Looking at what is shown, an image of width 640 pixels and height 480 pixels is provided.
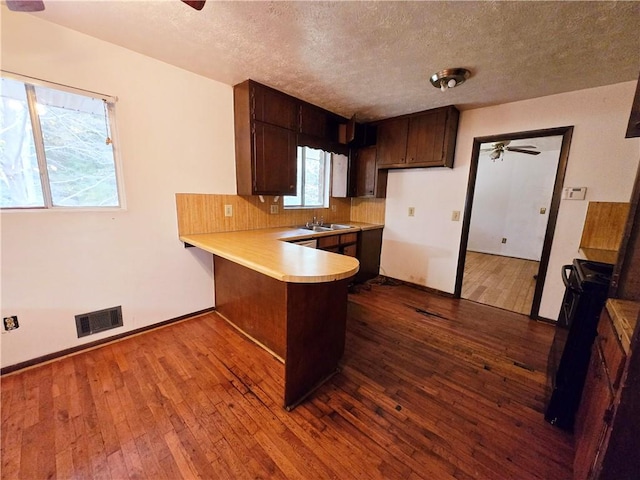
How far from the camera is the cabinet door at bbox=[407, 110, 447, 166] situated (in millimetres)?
2836

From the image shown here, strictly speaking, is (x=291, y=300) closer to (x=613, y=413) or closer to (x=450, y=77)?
(x=613, y=413)

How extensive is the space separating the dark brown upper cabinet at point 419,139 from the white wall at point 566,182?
235 mm

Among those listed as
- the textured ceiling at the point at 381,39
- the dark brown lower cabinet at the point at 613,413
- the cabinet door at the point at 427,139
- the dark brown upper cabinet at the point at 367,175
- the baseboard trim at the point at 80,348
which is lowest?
the baseboard trim at the point at 80,348

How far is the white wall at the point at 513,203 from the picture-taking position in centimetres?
491

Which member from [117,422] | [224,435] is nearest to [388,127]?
[224,435]

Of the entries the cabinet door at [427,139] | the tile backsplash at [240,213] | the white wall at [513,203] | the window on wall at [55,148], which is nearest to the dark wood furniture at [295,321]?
the tile backsplash at [240,213]

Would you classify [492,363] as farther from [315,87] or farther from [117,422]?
[315,87]

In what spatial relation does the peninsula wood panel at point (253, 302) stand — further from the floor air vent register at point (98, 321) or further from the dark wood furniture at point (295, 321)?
the floor air vent register at point (98, 321)

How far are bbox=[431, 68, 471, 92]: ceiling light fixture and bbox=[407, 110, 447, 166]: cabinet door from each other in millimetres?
804

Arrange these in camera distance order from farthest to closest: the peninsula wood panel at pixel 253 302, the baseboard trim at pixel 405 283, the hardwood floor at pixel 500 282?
the baseboard trim at pixel 405 283 < the hardwood floor at pixel 500 282 < the peninsula wood panel at pixel 253 302

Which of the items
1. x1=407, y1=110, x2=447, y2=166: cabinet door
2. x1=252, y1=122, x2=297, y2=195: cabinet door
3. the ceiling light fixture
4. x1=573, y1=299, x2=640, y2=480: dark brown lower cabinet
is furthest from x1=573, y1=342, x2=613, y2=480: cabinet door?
x1=252, y1=122, x2=297, y2=195: cabinet door

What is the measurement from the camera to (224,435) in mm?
1298

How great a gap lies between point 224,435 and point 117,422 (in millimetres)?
613

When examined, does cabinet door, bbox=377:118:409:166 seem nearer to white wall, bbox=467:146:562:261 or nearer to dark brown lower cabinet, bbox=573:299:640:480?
dark brown lower cabinet, bbox=573:299:640:480
